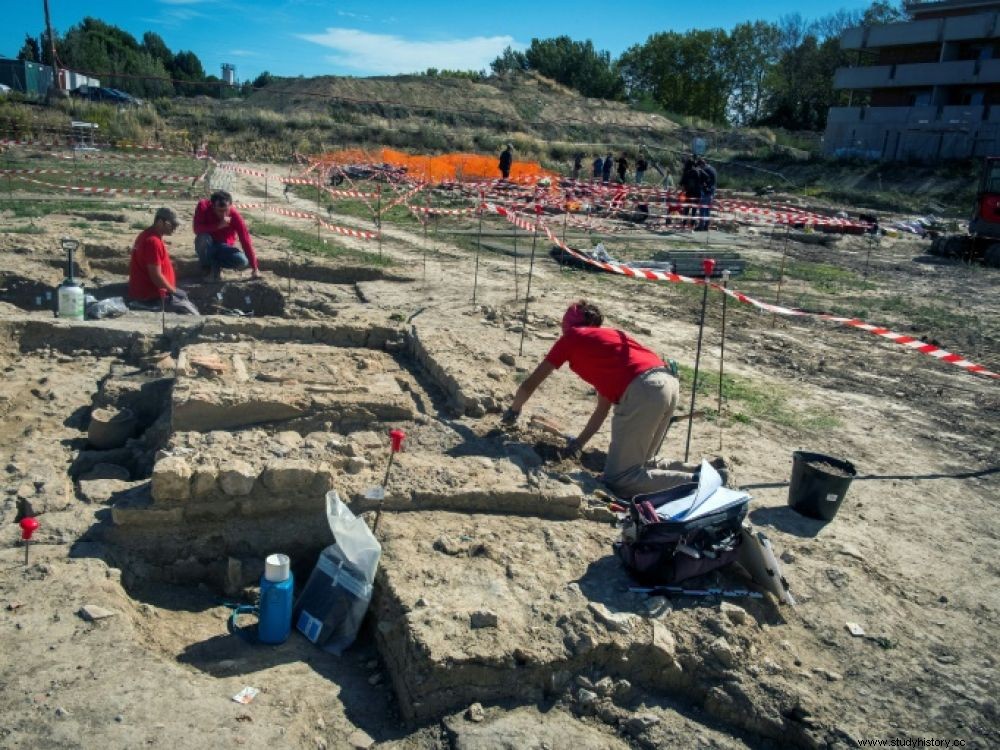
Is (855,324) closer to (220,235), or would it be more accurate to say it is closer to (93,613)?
(93,613)

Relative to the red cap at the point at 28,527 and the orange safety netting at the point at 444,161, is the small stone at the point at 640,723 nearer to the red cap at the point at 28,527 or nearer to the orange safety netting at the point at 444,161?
the red cap at the point at 28,527

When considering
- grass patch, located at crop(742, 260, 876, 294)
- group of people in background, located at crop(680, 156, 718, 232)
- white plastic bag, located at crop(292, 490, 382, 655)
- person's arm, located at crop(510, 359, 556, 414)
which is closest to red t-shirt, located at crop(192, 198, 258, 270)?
person's arm, located at crop(510, 359, 556, 414)

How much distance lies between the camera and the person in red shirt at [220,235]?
9.59m

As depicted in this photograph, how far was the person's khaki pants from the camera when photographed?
5.05 m

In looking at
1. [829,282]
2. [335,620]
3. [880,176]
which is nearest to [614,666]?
[335,620]

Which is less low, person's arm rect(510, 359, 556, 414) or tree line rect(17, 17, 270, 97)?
tree line rect(17, 17, 270, 97)

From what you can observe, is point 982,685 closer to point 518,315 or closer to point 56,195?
point 518,315

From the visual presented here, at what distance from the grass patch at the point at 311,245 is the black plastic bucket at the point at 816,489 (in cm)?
787

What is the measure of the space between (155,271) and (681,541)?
6.53m

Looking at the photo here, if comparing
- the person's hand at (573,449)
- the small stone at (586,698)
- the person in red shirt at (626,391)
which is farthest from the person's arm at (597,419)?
the small stone at (586,698)

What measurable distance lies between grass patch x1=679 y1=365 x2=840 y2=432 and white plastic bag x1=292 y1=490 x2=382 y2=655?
3.95 meters

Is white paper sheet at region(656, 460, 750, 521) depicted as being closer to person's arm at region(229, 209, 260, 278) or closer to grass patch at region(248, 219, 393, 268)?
person's arm at region(229, 209, 260, 278)

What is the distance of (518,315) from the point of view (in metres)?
9.45

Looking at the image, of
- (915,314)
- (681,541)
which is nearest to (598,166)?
(915,314)
